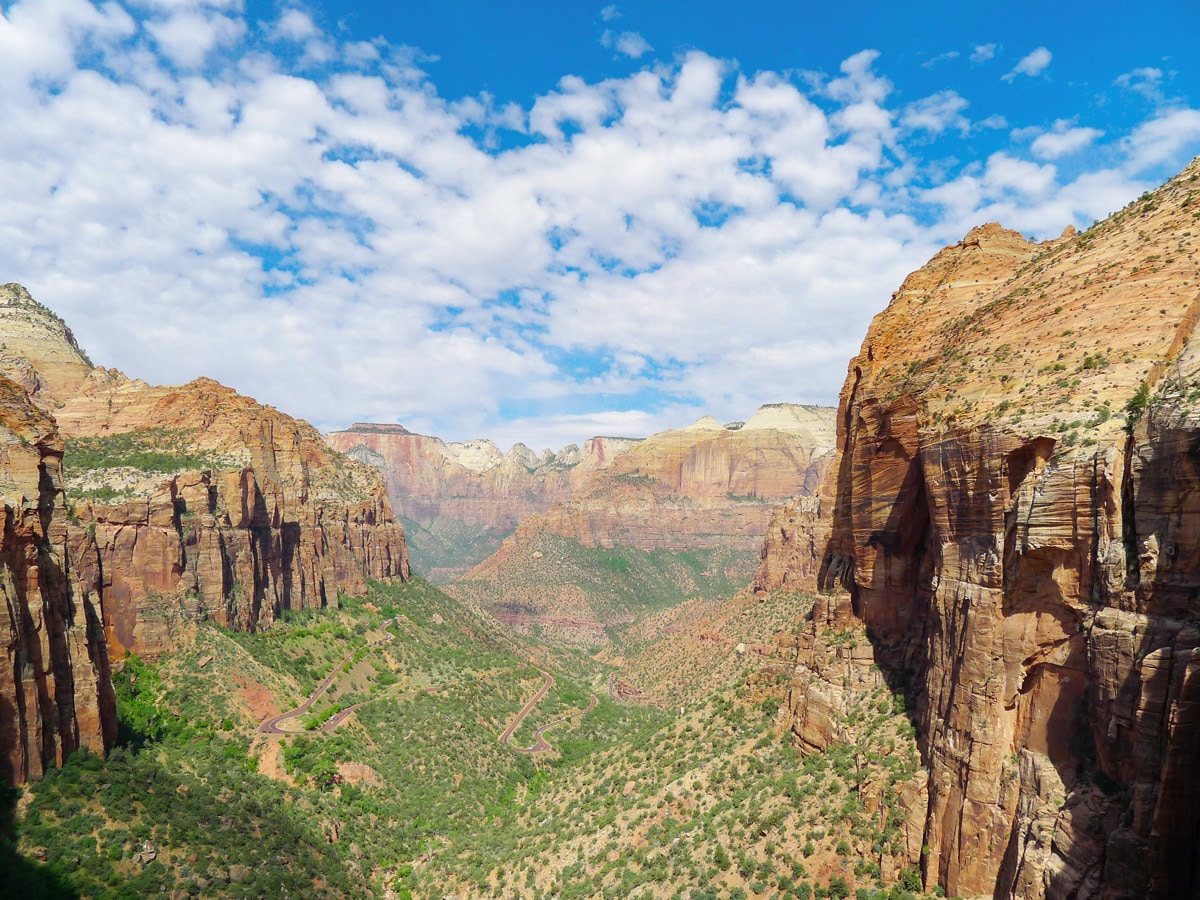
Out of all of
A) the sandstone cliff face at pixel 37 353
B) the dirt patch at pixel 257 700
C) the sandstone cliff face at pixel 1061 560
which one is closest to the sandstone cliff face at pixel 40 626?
the dirt patch at pixel 257 700

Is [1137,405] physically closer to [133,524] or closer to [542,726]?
[542,726]

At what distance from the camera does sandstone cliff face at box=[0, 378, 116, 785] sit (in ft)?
115

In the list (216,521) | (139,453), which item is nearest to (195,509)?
(216,521)

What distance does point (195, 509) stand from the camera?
73.1 meters

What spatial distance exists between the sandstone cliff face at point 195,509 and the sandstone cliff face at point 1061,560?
6680 cm

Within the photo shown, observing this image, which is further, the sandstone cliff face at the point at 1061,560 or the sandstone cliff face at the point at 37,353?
the sandstone cliff face at the point at 37,353

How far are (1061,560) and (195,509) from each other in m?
83.2

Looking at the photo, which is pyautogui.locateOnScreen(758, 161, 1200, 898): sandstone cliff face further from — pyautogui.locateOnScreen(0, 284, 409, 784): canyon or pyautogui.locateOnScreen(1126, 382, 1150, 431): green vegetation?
pyautogui.locateOnScreen(0, 284, 409, 784): canyon

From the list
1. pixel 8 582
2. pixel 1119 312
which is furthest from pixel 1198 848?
pixel 8 582

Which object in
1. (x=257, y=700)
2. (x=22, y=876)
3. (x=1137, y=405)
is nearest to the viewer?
(x=1137, y=405)

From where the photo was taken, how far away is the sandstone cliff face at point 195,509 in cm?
6353

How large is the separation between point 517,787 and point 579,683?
1898 inches

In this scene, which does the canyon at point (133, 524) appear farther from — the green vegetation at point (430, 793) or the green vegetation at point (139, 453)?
the green vegetation at point (430, 793)

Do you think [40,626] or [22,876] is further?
[40,626]
